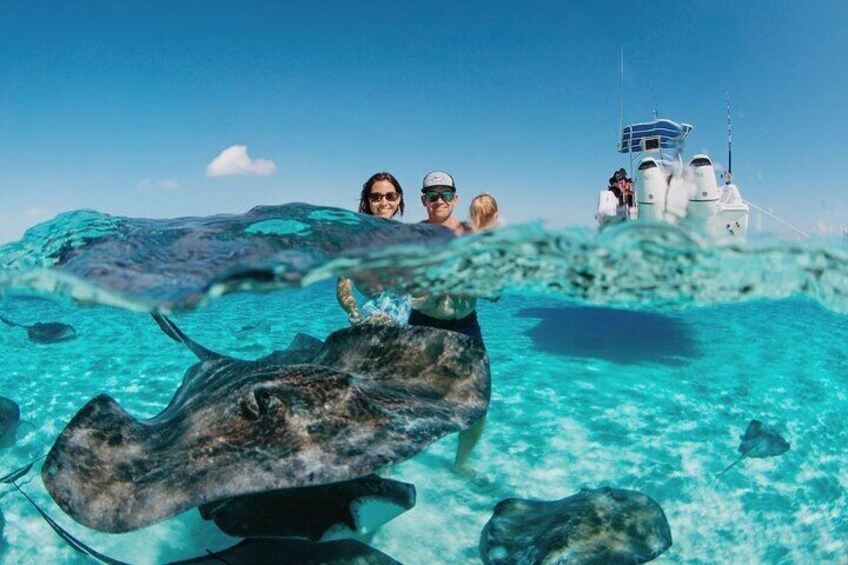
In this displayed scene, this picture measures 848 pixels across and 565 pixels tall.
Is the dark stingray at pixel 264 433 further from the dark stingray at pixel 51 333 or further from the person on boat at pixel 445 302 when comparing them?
the dark stingray at pixel 51 333

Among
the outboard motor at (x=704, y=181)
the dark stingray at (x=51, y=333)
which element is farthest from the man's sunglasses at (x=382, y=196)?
the outboard motor at (x=704, y=181)

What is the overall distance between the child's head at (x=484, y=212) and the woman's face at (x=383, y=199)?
1.08 meters

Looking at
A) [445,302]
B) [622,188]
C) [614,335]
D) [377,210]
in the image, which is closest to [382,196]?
[377,210]

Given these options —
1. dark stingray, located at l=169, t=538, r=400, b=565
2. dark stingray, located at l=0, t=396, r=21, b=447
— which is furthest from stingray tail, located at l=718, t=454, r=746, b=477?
dark stingray, located at l=0, t=396, r=21, b=447

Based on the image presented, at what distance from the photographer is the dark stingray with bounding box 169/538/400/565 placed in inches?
151

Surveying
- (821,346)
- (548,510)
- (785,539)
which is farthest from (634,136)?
(548,510)

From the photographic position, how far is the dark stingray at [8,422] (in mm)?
7699

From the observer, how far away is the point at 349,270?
673 centimetres

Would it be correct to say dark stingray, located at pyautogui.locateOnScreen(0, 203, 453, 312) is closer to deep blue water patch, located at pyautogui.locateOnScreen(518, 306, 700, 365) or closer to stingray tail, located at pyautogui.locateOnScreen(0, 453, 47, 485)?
stingray tail, located at pyautogui.locateOnScreen(0, 453, 47, 485)

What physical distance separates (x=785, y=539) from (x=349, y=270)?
6374 mm

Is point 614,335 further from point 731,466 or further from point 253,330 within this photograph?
point 253,330

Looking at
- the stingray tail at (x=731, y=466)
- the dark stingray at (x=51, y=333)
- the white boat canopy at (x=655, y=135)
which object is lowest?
the stingray tail at (x=731, y=466)

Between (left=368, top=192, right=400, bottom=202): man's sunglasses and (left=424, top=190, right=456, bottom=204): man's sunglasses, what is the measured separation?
0.47 metres

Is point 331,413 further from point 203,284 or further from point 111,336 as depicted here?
point 111,336
